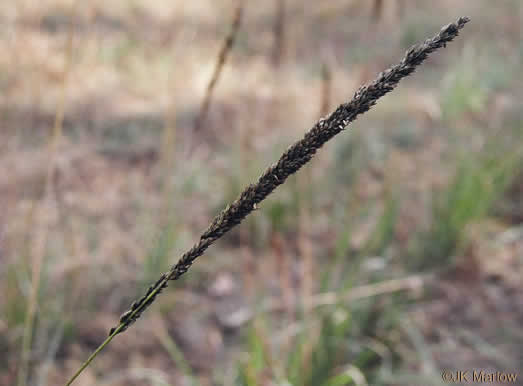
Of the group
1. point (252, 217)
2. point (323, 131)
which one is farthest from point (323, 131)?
point (252, 217)

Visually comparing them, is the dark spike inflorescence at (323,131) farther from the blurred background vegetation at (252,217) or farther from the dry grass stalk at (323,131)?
the blurred background vegetation at (252,217)

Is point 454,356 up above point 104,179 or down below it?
below

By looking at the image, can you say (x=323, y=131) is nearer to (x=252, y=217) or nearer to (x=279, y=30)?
(x=279, y=30)

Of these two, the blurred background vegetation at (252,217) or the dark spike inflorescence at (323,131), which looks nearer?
the dark spike inflorescence at (323,131)

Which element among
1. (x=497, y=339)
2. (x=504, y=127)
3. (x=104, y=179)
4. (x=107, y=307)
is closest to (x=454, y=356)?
(x=497, y=339)

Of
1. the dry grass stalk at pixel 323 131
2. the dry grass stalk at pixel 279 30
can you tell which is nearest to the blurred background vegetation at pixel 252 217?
the dry grass stalk at pixel 279 30

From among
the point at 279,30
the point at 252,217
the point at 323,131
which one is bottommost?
the point at 323,131

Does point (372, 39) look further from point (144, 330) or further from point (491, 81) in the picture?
point (491, 81)

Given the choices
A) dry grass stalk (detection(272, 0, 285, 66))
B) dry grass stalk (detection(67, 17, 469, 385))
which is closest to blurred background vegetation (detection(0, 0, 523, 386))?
dry grass stalk (detection(272, 0, 285, 66))

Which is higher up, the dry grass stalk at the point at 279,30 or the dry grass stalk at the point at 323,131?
the dry grass stalk at the point at 279,30
